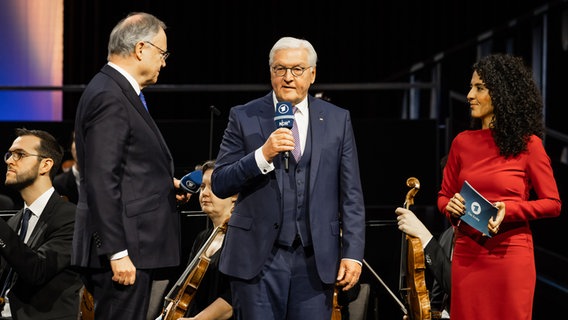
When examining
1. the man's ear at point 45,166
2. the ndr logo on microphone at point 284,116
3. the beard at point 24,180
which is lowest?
the beard at point 24,180

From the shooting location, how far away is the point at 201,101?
980 centimetres

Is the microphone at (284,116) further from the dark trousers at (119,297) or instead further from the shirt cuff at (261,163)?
the dark trousers at (119,297)

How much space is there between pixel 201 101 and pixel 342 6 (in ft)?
6.63

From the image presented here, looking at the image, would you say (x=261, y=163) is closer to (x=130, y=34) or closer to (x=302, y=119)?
(x=302, y=119)

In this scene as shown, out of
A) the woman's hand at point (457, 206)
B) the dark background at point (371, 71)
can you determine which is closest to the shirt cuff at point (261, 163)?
the woman's hand at point (457, 206)

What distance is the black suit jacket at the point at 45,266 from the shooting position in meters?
3.67

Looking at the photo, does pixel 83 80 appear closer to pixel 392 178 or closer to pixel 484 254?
pixel 392 178

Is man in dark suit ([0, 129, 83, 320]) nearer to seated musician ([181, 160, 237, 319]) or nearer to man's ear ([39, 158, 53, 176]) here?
man's ear ([39, 158, 53, 176])

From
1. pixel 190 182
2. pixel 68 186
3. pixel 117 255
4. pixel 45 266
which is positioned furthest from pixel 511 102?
pixel 68 186

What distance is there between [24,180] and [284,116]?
1749 millimetres

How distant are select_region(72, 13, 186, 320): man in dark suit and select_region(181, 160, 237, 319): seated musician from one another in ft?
4.29

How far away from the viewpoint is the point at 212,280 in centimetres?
461

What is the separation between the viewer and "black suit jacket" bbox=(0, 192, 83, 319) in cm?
367

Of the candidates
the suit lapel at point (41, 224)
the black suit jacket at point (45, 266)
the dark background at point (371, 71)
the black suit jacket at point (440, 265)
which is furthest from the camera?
the dark background at point (371, 71)
